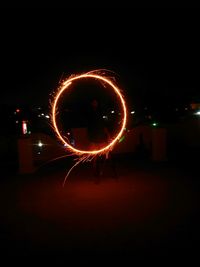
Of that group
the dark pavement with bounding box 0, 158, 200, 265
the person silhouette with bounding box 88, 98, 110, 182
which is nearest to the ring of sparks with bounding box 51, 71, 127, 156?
the person silhouette with bounding box 88, 98, 110, 182

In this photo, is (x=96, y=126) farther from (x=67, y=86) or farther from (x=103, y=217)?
(x=103, y=217)

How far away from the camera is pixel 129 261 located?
13.2 ft

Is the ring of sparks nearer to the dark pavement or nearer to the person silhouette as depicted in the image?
the person silhouette

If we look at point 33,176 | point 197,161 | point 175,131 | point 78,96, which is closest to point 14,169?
point 33,176

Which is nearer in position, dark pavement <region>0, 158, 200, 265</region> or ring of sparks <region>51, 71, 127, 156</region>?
dark pavement <region>0, 158, 200, 265</region>

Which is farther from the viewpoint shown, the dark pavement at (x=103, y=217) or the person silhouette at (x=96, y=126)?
the person silhouette at (x=96, y=126)

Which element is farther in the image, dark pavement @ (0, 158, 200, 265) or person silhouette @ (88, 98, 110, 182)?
person silhouette @ (88, 98, 110, 182)

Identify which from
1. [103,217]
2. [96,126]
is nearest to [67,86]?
[96,126]

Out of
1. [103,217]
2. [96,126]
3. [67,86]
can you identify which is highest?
[67,86]

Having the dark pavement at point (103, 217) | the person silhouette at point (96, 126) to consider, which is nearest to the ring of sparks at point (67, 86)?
the person silhouette at point (96, 126)

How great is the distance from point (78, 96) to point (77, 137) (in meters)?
1.58

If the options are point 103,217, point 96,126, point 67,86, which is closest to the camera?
point 103,217

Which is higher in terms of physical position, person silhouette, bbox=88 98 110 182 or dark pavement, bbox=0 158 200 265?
person silhouette, bbox=88 98 110 182

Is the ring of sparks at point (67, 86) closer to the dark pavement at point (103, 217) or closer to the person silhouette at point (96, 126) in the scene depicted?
the person silhouette at point (96, 126)
